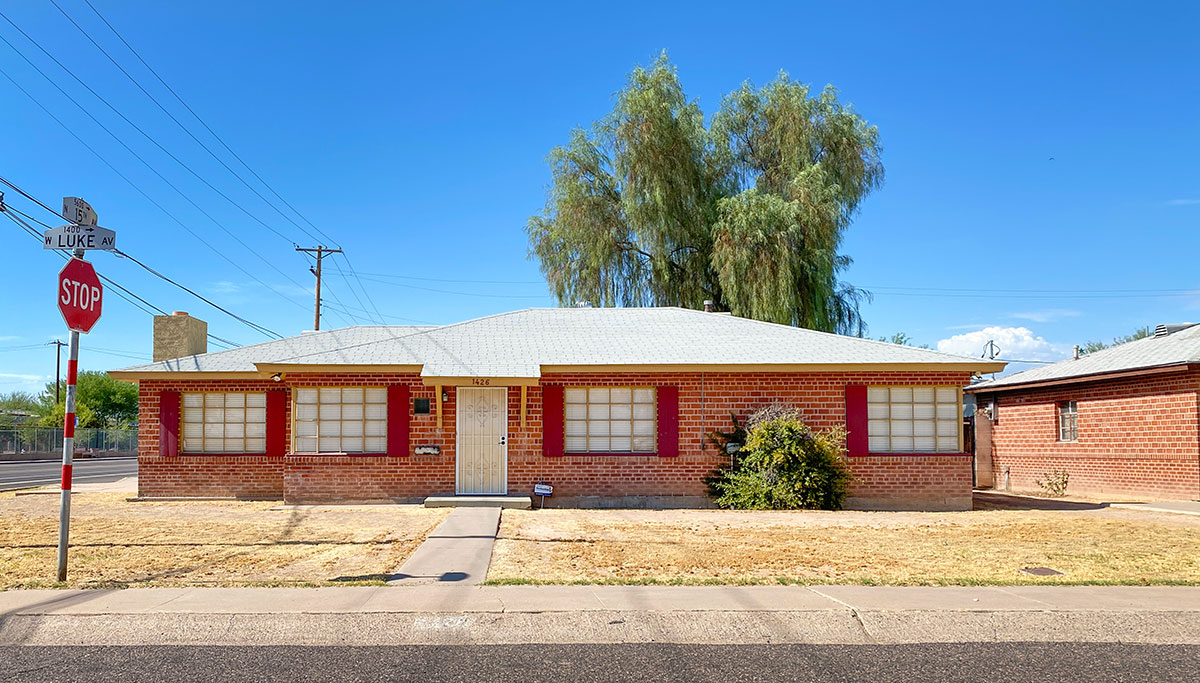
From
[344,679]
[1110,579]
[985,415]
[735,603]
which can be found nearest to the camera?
[344,679]

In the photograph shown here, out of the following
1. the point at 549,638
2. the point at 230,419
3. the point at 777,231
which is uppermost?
the point at 777,231

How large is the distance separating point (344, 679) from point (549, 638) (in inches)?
61.2

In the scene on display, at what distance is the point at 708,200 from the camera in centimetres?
2920

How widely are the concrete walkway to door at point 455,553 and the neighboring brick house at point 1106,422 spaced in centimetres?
1368

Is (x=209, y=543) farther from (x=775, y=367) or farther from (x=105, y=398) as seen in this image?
(x=105, y=398)

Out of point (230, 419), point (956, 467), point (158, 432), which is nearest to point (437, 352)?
point (230, 419)

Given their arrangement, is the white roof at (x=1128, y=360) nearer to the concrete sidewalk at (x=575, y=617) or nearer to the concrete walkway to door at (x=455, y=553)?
the concrete sidewalk at (x=575, y=617)

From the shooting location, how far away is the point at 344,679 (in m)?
5.59

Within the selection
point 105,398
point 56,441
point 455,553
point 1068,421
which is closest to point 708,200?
point 1068,421

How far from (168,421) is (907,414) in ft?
45.6

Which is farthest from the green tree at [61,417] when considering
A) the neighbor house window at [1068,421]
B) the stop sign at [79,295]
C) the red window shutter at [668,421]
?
the neighbor house window at [1068,421]

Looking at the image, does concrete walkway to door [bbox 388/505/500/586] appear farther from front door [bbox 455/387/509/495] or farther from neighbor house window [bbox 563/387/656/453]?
neighbor house window [bbox 563/387/656/453]

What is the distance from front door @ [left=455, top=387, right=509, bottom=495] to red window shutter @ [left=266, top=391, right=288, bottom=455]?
3849 millimetres

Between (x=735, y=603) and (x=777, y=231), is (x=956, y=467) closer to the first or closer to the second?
(x=735, y=603)
